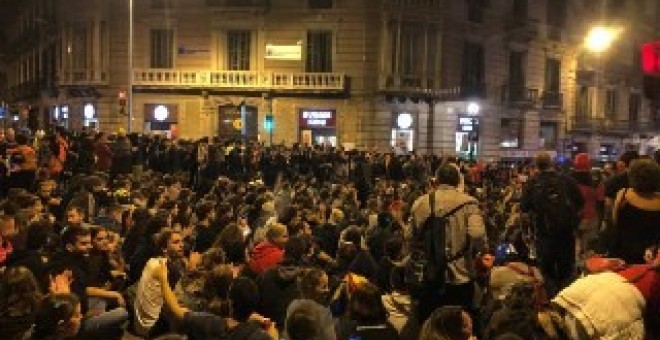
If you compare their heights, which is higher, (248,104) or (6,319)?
(248,104)

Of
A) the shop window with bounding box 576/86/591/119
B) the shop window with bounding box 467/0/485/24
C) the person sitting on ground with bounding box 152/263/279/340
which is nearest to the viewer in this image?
the person sitting on ground with bounding box 152/263/279/340

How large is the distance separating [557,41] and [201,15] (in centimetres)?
2117

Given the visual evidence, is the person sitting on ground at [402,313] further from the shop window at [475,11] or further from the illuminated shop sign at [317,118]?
the shop window at [475,11]

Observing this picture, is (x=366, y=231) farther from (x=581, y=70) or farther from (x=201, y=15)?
(x=581, y=70)

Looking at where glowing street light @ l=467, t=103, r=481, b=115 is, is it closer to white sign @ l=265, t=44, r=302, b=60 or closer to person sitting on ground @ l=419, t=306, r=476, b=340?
white sign @ l=265, t=44, r=302, b=60

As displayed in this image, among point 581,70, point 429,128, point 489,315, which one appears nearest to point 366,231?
point 489,315

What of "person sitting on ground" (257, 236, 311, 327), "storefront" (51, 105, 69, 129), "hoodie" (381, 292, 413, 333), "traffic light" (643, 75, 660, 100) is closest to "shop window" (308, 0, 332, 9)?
"storefront" (51, 105, 69, 129)

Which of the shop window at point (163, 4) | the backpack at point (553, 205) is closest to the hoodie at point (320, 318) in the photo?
the backpack at point (553, 205)

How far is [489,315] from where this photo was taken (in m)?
6.20

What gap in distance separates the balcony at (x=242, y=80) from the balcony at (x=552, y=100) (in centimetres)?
1379

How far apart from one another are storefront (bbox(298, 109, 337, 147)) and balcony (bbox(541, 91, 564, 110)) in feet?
45.4

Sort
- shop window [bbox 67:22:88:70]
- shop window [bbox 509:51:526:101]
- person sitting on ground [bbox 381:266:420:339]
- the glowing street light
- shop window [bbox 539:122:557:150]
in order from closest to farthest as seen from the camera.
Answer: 1. person sitting on ground [bbox 381:266:420:339]
2. the glowing street light
3. shop window [bbox 67:22:88:70]
4. shop window [bbox 509:51:526:101]
5. shop window [bbox 539:122:557:150]

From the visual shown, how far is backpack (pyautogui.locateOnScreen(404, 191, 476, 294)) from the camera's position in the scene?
6441mm

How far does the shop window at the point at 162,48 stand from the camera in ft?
130
